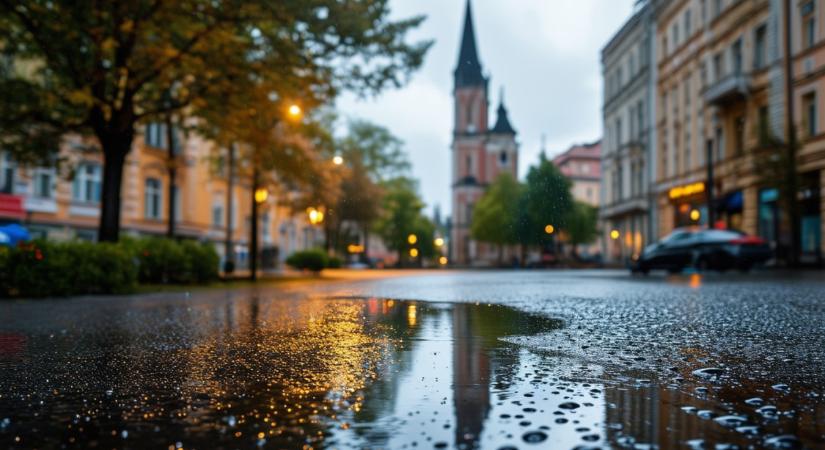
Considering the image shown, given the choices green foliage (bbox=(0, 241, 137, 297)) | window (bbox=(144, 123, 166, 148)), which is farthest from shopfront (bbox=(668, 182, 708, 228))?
green foliage (bbox=(0, 241, 137, 297))

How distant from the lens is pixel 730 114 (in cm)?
3238

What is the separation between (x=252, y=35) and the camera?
14469mm

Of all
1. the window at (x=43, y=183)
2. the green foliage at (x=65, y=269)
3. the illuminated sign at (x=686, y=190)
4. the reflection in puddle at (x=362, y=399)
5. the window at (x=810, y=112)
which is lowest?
the reflection in puddle at (x=362, y=399)

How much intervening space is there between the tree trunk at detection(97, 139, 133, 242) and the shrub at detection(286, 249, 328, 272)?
44.9ft

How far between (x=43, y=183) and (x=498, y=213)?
48.4 meters

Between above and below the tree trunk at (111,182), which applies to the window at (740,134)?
above

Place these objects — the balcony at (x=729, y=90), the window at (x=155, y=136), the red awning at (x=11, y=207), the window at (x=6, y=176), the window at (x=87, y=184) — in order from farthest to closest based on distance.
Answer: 1. the window at (x=155, y=136)
2. the balcony at (x=729, y=90)
3. the window at (x=87, y=184)
4. the window at (x=6, y=176)
5. the red awning at (x=11, y=207)

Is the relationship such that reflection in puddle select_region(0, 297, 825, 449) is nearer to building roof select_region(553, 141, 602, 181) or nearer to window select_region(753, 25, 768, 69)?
window select_region(753, 25, 768, 69)

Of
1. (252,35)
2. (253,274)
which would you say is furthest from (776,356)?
(253,274)

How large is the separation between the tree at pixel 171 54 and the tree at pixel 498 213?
51764mm

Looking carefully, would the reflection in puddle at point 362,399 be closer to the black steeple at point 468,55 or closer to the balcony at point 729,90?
the balcony at point 729,90

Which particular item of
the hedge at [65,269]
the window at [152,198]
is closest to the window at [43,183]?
the window at [152,198]

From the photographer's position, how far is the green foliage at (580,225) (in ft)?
196

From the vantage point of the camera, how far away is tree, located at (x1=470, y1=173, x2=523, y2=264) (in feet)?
222
